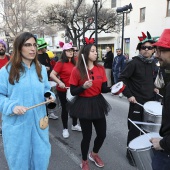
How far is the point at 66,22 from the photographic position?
56.3 feet

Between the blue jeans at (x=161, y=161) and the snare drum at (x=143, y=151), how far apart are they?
0.50 feet

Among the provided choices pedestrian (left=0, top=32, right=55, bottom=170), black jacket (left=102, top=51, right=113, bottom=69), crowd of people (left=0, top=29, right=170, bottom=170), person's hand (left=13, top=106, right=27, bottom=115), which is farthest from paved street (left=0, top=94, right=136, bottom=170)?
black jacket (left=102, top=51, right=113, bottom=69)

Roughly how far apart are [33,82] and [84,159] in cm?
138

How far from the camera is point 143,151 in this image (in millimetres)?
1805

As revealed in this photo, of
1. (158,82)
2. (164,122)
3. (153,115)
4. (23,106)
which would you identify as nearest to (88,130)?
(153,115)

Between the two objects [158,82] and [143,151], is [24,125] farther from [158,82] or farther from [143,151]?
[158,82]

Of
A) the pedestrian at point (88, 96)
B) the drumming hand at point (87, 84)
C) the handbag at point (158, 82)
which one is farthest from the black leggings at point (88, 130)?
the handbag at point (158, 82)

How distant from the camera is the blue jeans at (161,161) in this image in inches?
60.2

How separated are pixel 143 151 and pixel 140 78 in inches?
52.1

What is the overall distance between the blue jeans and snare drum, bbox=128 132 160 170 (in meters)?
0.15

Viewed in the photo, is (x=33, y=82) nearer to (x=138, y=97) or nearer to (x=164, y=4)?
(x=138, y=97)

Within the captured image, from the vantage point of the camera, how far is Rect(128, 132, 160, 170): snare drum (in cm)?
178

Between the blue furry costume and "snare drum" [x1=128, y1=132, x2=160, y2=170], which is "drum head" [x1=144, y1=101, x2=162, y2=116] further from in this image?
the blue furry costume

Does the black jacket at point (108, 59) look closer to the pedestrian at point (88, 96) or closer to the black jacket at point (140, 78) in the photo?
the black jacket at point (140, 78)
